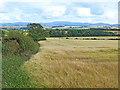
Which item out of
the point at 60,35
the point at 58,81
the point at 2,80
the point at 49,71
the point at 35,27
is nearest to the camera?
the point at 2,80

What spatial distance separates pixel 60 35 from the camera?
1854 inches

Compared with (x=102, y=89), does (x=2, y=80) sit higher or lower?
higher

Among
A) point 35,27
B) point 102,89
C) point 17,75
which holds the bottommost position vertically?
point 102,89

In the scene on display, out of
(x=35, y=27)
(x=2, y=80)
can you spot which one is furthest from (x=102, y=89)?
(x=35, y=27)

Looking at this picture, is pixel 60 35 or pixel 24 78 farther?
pixel 60 35

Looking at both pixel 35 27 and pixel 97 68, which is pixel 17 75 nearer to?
pixel 97 68

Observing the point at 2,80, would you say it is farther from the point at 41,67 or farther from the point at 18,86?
the point at 41,67

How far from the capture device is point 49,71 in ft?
19.9

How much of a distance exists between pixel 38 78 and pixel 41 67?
101cm

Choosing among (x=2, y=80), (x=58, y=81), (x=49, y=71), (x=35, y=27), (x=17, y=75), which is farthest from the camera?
(x=35, y=27)

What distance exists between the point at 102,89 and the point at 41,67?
9.02 feet

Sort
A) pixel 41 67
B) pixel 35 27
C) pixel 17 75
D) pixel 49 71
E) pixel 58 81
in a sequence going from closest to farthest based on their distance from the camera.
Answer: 1. pixel 58 81
2. pixel 17 75
3. pixel 49 71
4. pixel 41 67
5. pixel 35 27

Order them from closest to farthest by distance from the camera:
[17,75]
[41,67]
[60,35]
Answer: [17,75] < [41,67] < [60,35]

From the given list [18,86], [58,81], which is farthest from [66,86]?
[18,86]
